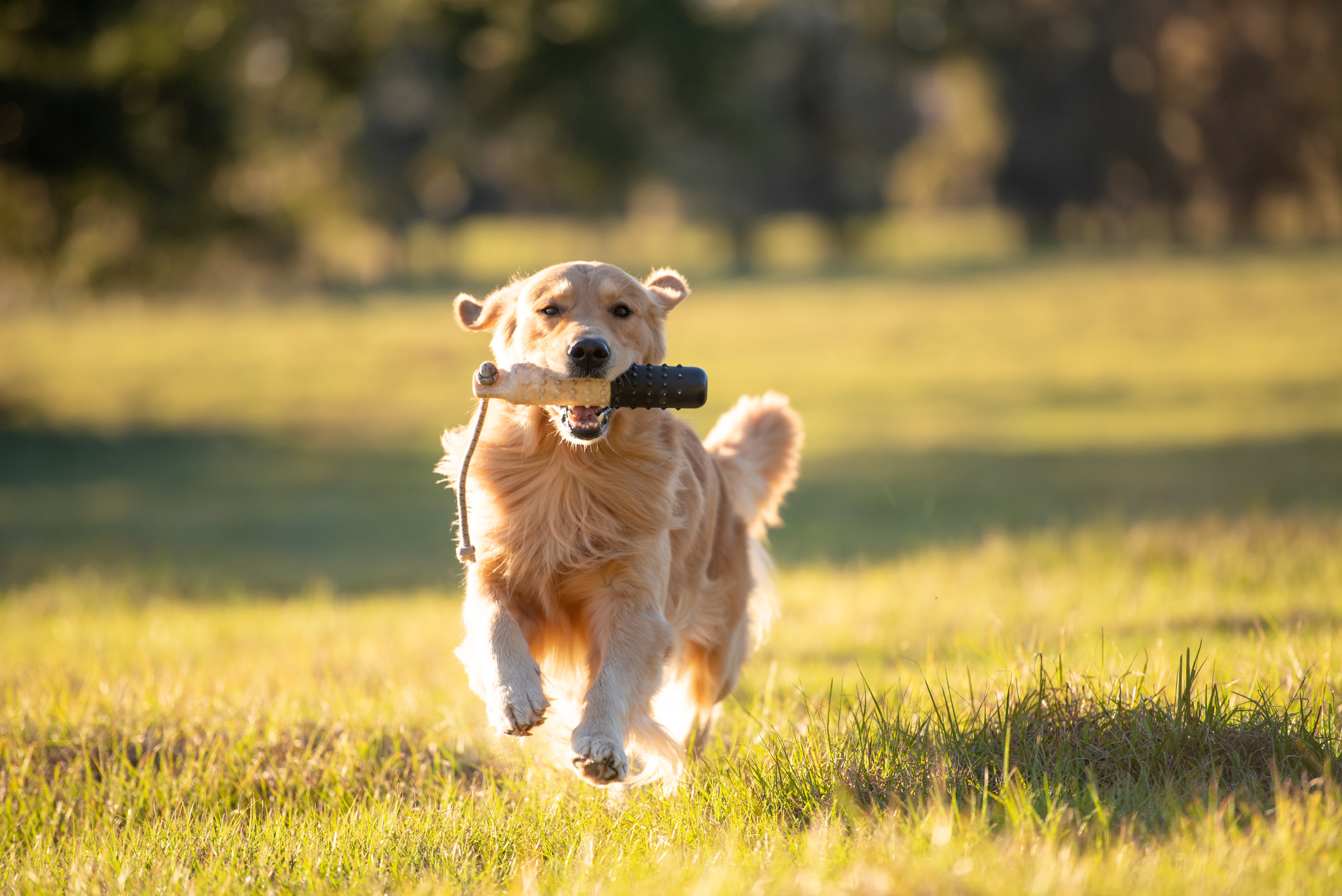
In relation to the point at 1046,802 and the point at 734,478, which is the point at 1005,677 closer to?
the point at 1046,802

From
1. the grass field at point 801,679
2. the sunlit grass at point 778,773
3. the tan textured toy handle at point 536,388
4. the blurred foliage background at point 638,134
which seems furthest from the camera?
the blurred foliage background at point 638,134

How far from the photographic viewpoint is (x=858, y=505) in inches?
526

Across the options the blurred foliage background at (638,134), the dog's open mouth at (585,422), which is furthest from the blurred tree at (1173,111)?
the dog's open mouth at (585,422)

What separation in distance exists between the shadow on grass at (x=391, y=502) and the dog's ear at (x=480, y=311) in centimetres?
559

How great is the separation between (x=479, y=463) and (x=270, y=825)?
1.36m

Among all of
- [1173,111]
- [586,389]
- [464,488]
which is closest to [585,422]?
[586,389]

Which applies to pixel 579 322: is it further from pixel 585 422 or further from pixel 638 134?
pixel 638 134

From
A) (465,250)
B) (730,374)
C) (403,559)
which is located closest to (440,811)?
(403,559)

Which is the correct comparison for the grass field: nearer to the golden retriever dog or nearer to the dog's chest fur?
the golden retriever dog

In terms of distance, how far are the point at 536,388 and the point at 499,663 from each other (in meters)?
0.89

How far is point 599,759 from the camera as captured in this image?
363 centimetres

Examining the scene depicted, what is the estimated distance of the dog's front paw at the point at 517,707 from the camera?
12.2 ft

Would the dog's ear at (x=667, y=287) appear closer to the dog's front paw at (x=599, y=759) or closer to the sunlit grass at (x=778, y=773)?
the sunlit grass at (x=778, y=773)

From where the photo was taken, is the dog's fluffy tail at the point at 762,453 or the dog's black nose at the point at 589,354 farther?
the dog's fluffy tail at the point at 762,453
